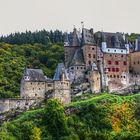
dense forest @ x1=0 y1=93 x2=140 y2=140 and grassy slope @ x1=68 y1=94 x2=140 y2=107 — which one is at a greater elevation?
grassy slope @ x1=68 y1=94 x2=140 y2=107

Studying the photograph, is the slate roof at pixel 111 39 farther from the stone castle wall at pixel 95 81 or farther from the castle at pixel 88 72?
the stone castle wall at pixel 95 81

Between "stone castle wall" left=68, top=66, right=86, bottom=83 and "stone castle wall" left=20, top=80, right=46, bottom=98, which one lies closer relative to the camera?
"stone castle wall" left=20, top=80, right=46, bottom=98

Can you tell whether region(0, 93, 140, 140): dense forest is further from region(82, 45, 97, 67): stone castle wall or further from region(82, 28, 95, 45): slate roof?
region(82, 28, 95, 45): slate roof

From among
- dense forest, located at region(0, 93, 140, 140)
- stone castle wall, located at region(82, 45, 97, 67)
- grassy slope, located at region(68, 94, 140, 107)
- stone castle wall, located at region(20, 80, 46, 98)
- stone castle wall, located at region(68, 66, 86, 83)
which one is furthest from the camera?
stone castle wall, located at region(82, 45, 97, 67)

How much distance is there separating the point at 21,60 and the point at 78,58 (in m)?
37.0

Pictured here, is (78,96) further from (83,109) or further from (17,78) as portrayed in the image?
A: (17,78)

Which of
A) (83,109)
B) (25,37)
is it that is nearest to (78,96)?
(83,109)

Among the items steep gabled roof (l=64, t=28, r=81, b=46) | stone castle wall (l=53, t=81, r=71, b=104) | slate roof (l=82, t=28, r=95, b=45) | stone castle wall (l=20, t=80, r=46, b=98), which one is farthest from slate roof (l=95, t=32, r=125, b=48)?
stone castle wall (l=20, t=80, r=46, b=98)

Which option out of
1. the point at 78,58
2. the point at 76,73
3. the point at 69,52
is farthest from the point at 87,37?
the point at 76,73

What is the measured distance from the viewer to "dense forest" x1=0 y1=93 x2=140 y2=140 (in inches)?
4227

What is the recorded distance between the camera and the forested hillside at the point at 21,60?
140 metres

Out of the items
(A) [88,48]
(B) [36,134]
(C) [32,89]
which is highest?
(A) [88,48]

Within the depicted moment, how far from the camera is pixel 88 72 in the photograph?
12256 centimetres

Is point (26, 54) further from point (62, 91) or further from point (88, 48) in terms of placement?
point (62, 91)
